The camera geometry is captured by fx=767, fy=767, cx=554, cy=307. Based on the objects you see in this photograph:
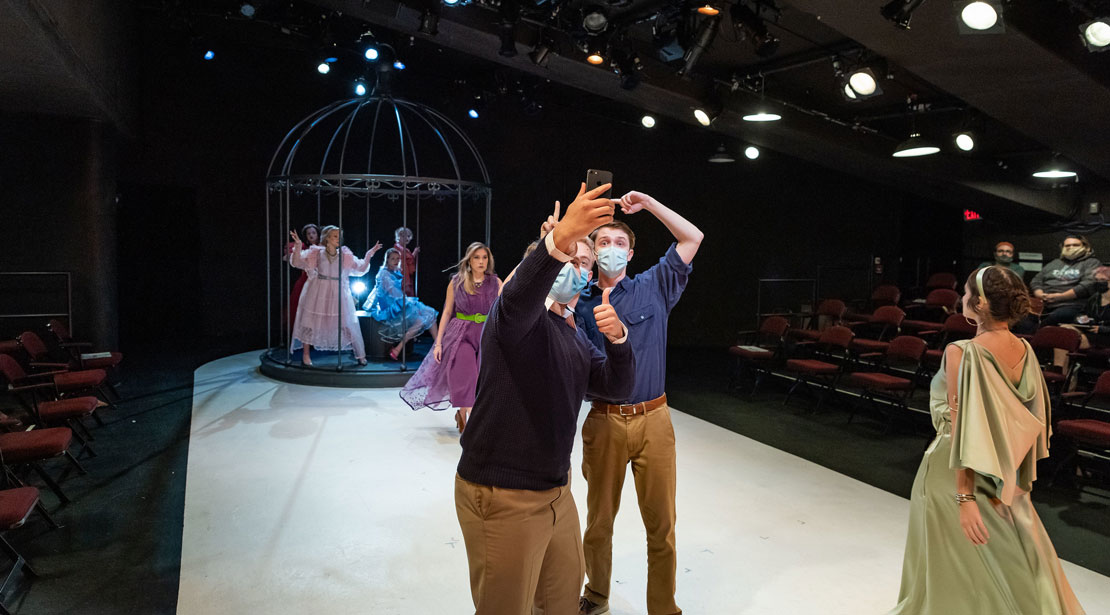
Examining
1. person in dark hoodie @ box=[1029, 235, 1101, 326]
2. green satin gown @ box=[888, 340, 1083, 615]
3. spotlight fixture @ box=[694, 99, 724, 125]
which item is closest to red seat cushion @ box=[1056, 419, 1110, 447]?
green satin gown @ box=[888, 340, 1083, 615]

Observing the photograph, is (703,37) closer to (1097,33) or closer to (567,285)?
(1097,33)

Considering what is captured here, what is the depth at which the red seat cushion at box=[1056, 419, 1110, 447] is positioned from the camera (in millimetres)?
4976

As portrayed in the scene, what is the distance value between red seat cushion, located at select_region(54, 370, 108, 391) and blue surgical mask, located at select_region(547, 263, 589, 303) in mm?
5176

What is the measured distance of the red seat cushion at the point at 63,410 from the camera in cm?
502

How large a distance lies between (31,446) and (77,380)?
211 cm

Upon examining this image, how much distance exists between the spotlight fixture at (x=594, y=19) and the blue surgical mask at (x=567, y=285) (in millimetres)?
5460

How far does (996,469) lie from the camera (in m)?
2.55

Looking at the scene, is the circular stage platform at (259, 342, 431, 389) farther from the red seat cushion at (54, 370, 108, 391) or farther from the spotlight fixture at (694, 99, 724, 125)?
the spotlight fixture at (694, 99, 724, 125)

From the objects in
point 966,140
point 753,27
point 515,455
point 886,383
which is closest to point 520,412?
point 515,455

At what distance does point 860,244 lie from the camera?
43.0ft

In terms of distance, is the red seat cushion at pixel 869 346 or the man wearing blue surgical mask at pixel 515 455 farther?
the red seat cushion at pixel 869 346

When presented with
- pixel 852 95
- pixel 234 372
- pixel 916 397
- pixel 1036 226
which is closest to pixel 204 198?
pixel 234 372

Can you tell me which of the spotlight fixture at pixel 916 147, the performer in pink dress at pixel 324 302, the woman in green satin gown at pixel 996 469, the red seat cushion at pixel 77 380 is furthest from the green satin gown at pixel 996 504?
the performer in pink dress at pixel 324 302

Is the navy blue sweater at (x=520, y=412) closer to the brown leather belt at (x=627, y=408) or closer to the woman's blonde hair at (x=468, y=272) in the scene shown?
the brown leather belt at (x=627, y=408)
